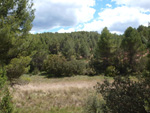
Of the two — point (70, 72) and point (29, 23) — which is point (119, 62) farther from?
point (29, 23)

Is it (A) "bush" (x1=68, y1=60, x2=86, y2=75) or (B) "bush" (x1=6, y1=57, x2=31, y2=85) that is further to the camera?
(A) "bush" (x1=68, y1=60, x2=86, y2=75)

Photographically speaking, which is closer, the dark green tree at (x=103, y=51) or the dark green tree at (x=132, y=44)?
the dark green tree at (x=132, y=44)

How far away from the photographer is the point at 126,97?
2736 mm

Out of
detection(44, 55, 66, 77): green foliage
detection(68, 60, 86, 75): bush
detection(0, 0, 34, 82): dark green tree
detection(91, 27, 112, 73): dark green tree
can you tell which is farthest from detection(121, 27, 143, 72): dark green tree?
detection(0, 0, 34, 82): dark green tree

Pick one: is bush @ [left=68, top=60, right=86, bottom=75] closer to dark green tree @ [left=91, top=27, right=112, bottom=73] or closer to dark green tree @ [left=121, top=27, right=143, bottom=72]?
dark green tree @ [left=91, top=27, right=112, bottom=73]

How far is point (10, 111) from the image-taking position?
14.2 ft

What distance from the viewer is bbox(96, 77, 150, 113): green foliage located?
2.73 metres

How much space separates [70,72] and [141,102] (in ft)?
84.9

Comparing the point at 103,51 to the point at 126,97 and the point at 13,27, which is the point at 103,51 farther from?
the point at 126,97

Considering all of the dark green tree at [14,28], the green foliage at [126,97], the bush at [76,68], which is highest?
the dark green tree at [14,28]

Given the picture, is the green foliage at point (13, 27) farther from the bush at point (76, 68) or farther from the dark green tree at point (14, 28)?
the bush at point (76, 68)

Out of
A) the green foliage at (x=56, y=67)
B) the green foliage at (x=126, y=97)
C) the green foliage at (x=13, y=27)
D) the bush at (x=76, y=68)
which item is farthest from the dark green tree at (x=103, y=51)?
the green foliage at (x=126, y=97)

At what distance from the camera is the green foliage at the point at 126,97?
273 centimetres

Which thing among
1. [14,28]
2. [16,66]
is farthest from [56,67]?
[14,28]
